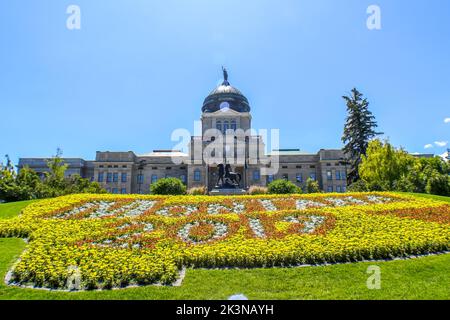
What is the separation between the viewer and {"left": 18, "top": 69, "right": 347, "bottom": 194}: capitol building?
56.9 meters

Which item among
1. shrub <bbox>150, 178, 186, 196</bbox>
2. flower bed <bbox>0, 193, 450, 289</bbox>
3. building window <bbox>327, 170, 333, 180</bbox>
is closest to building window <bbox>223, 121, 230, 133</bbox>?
building window <bbox>327, 170, 333, 180</bbox>

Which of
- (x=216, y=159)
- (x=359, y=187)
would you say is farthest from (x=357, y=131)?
(x=216, y=159)

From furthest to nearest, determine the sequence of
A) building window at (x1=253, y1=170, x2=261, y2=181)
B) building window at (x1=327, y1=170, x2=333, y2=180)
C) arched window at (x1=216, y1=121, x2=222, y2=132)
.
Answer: arched window at (x1=216, y1=121, x2=222, y2=132), building window at (x1=327, y1=170, x2=333, y2=180), building window at (x1=253, y1=170, x2=261, y2=181)

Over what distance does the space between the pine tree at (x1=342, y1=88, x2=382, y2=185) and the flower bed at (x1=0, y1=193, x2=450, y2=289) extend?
20.1m

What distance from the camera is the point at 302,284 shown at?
305 inches

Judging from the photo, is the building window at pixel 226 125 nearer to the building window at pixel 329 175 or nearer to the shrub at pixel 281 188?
the building window at pixel 329 175

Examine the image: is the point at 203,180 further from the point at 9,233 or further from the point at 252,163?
the point at 9,233

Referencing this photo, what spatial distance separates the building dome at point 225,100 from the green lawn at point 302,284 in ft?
189

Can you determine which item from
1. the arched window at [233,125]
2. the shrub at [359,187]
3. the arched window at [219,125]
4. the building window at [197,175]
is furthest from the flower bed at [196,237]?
the arched window at [233,125]

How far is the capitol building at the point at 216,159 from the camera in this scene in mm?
56875

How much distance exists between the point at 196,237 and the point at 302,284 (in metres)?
4.76

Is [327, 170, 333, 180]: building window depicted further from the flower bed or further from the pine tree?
the flower bed
